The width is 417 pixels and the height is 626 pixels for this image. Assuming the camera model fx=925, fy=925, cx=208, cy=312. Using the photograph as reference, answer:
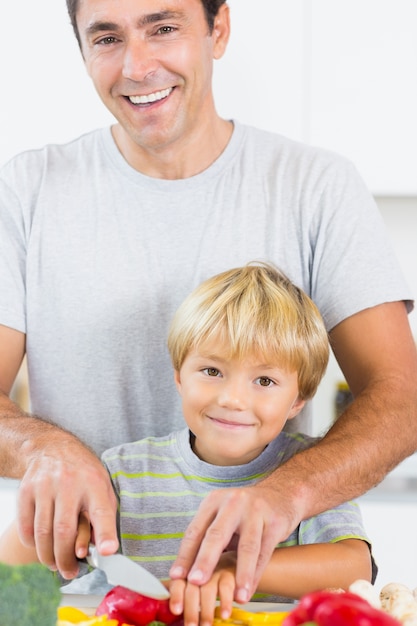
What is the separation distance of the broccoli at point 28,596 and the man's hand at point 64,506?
25 centimetres

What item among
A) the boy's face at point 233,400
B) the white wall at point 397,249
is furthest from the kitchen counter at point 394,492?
the boy's face at point 233,400

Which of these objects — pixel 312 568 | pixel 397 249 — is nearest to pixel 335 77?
pixel 397 249

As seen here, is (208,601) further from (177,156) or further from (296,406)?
(177,156)

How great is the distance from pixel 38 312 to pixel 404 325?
0.62 metres

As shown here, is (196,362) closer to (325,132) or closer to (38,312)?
(38,312)

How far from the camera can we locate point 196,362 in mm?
1311

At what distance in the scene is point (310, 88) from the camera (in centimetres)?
243

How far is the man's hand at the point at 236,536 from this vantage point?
94 cm

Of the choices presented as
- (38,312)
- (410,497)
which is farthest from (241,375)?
(410,497)

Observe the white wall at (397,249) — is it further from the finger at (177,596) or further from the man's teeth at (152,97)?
the finger at (177,596)

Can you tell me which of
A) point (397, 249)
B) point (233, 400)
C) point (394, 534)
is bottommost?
point (394, 534)

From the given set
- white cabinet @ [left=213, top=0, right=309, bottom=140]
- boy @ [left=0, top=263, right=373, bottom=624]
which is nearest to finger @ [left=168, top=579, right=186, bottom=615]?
boy @ [left=0, top=263, right=373, bottom=624]

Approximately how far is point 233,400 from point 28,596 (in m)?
0.57

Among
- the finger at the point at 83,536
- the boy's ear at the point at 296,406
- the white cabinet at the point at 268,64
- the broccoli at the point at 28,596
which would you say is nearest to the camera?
the broccoli at the point at 28,596
